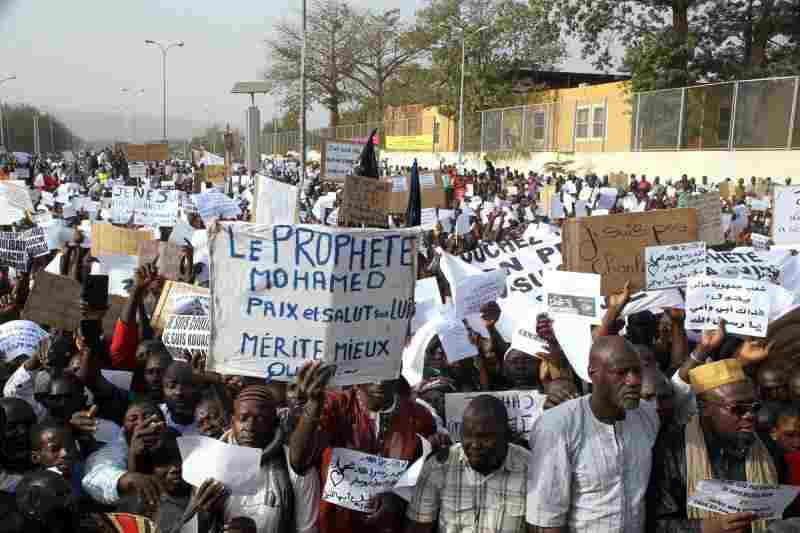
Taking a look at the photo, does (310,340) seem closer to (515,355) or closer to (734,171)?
(515,355)

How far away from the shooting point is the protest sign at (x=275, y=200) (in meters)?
6.60

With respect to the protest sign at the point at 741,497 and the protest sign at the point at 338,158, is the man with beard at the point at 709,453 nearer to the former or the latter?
the protest sign at the point at 741,497

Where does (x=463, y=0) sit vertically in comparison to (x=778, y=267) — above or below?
above

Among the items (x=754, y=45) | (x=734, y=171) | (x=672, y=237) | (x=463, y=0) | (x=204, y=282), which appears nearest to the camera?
(x=672, y=237)

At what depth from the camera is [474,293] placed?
15.6ft

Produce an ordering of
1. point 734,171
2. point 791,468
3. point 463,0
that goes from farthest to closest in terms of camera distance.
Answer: point 463,0
point 734,171
point 791,468

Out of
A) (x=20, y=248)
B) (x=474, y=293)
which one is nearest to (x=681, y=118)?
(x=474, y=293)

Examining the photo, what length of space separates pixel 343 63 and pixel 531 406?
48672mm

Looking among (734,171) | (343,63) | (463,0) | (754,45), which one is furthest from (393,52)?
(734,171)

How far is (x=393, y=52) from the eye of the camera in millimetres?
50219

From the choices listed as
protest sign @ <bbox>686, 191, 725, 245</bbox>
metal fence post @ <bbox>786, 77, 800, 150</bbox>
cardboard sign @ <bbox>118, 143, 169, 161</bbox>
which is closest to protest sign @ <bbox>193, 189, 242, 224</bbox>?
protest sign @ <bbox>686, 191, 725, 245</bbox>

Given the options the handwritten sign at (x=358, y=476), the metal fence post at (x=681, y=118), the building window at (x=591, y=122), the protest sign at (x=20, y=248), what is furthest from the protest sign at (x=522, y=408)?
the building window at (x=591, y=122)

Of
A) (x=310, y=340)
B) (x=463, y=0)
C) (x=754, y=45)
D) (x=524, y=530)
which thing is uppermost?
(x=463, y=0)

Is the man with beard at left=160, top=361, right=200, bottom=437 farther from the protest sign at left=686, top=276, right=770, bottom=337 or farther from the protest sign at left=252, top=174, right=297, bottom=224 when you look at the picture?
the protest sign at left=252, top=174, right=297, bottom=224
